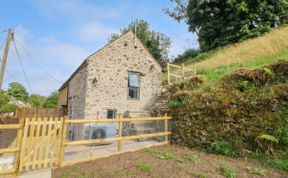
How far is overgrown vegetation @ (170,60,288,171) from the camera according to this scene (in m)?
5.43

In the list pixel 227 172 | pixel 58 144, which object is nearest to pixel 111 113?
pixel 58 144

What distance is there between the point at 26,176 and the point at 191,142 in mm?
5047

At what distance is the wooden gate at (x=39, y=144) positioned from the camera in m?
4.45

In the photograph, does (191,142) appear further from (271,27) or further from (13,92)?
(13,92)

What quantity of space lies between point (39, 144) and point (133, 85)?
7.42 meters

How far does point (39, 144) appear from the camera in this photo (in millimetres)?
4770

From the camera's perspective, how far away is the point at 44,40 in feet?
54.3

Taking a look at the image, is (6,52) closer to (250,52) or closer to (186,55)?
(250,52)

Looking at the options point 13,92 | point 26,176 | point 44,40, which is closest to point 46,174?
point 26,176

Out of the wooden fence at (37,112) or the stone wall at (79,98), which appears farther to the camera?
the wooden fence at (37,112)

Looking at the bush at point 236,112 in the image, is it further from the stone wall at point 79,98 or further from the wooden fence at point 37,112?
the wooden fence at point 37,112

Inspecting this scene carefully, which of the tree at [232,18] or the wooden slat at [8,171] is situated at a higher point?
the tree at [232,18]

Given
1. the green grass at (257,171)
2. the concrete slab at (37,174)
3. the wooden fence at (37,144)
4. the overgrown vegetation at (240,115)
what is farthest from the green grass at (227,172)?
the concrete slab at (37,174)

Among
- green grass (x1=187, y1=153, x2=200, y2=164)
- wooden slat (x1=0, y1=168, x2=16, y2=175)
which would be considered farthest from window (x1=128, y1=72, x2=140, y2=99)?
wooden slat (x1=0, y1=168, x2=16, y2=175)
